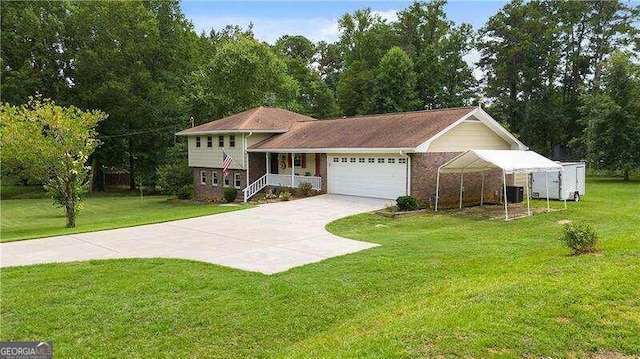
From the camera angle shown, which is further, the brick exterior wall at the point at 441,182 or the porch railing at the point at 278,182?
the porch railing at the point at 278,182

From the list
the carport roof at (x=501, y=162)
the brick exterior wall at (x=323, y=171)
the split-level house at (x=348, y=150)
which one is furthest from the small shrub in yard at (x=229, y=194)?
the carport roof at (x=501, y=162)

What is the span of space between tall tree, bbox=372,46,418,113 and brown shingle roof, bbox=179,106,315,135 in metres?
15.1

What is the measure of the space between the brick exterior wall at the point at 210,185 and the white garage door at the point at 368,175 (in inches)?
260

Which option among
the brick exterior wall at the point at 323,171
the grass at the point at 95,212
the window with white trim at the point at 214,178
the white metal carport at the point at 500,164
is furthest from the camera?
the window with white trim at the point at 214,178

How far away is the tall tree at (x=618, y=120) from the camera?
30.8 meters

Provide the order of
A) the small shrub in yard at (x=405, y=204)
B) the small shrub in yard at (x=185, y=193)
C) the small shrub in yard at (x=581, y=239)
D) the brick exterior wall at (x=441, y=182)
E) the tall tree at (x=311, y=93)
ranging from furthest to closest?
the tall tree at (x=311, y=93) < the small shrub in yard at (x=185, y=193) < the brick exterior wall at (x=441, y=182) < the small shrub in yard at (x=405, y=204) < the small shrub in yard at (x=581, y=239)

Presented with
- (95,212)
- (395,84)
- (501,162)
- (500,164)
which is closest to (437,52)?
(395,84)

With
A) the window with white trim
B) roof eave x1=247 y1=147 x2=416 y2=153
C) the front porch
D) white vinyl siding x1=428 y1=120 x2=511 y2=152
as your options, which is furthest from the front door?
white vinyl siding x1=428 y1=120 x2=511 y2=152

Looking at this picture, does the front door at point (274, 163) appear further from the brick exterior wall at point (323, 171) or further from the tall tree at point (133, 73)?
the tall tree at point (133, 73)

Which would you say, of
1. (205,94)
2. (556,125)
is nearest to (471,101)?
(556,125)

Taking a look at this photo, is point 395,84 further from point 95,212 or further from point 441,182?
point 95,212

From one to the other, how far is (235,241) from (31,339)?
6.36 metres

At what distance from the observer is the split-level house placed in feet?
62.5

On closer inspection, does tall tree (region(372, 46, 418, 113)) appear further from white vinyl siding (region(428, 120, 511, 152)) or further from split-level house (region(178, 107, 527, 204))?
white vinyl siding (region(428, 120, 511, 152))
